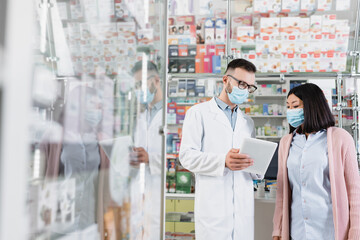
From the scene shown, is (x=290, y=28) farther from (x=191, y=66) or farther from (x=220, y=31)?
(x=191, y=66)

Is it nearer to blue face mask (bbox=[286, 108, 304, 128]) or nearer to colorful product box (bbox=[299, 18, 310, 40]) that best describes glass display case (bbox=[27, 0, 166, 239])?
blue face mask (bbox=[286, 108, 304, 128])

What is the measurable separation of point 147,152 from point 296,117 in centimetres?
133

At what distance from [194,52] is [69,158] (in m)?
2.97

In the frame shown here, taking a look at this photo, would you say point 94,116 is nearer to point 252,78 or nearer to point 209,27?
point 252,78

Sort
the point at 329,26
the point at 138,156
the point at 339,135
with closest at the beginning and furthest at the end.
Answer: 1. the point at 138,156
2. the point at 339,135
3. the point at 329,26

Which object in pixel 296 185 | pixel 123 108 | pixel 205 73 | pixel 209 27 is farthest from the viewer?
pixel 209 27

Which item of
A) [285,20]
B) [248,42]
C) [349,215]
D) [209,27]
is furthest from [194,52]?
[349,215]

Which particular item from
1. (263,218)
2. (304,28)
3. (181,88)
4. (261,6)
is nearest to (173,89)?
(181,88)

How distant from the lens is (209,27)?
3.50 m

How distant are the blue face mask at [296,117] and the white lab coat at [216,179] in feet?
1.06

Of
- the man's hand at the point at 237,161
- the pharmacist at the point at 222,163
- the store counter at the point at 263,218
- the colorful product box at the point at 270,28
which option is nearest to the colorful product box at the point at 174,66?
the colorful product box at the point at 270,28

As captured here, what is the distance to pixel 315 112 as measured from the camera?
2020mm

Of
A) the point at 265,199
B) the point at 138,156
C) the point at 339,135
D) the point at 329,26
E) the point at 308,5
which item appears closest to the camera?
the point at 138,156

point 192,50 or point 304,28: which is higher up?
point 304,28
